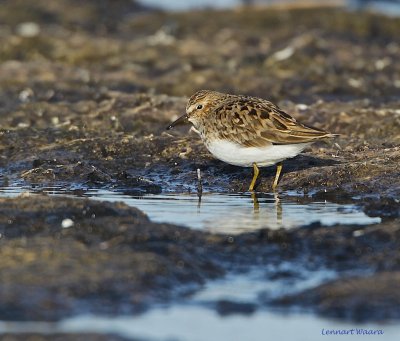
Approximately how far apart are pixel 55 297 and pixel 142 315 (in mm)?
673

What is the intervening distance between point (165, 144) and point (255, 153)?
7.74ft

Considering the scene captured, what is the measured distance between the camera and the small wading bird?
11.3 metres

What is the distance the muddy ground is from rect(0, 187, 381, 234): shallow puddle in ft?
1.07

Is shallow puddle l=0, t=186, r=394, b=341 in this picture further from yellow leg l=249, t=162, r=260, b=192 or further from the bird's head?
the bird's head

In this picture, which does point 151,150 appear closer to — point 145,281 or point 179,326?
point 145,281

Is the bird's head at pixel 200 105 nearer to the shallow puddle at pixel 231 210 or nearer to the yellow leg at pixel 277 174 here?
the yellow leg at pixel 277 174

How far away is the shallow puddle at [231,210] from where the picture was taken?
9531 mm

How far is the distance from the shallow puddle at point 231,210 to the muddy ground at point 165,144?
33 centimetres

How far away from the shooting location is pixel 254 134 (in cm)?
1141

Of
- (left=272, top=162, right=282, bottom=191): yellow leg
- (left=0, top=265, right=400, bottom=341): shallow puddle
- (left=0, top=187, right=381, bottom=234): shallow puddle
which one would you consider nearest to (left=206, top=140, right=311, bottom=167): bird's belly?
(left=272, top=162, right=282, bottom=191): yellow leg

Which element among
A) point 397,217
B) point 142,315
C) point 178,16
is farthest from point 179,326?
point 178,16

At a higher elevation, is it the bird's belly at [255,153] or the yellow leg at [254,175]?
the bird's belly at [255,153]

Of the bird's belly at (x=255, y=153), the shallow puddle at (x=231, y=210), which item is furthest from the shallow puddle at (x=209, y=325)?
the bird's belly at (x=255, y=153)

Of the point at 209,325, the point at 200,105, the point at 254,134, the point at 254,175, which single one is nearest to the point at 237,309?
the point at 209,325
